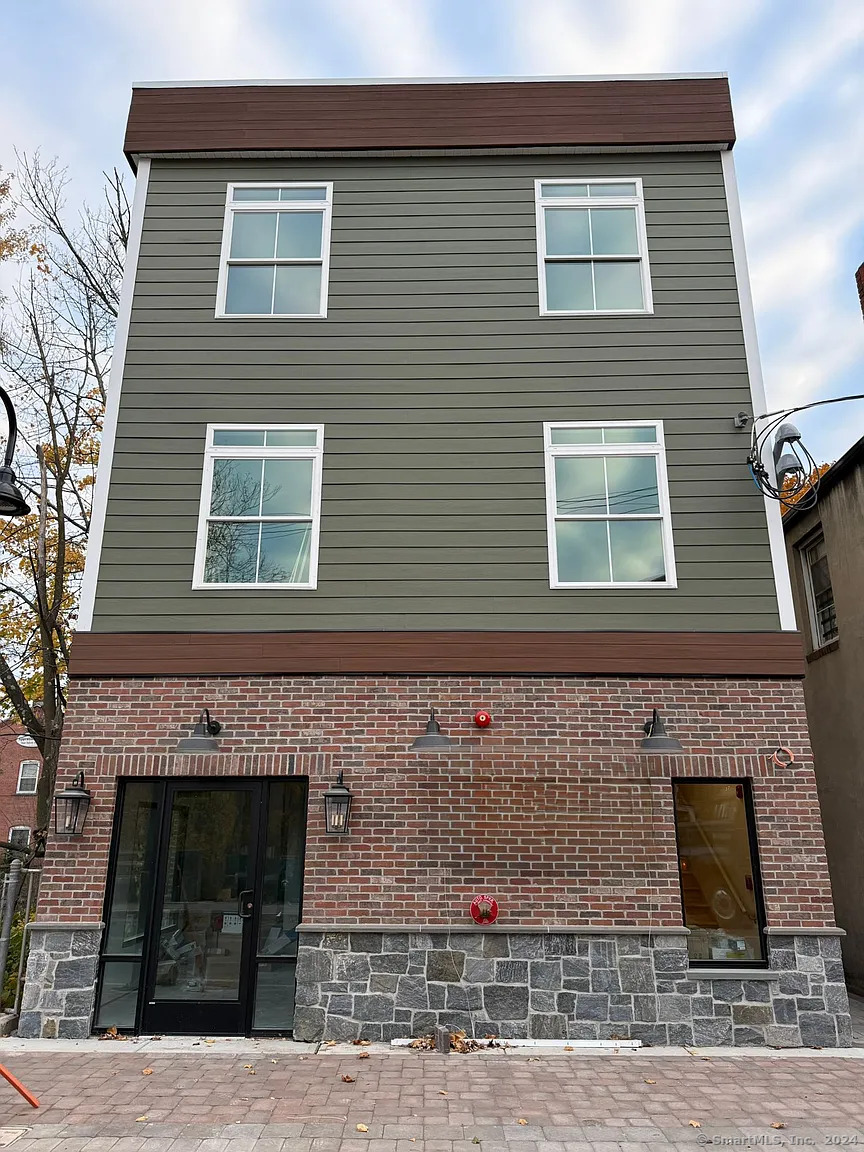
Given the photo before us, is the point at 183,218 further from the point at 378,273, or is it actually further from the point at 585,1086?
the point at 585,1086

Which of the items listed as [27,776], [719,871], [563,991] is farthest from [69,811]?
[27,776]

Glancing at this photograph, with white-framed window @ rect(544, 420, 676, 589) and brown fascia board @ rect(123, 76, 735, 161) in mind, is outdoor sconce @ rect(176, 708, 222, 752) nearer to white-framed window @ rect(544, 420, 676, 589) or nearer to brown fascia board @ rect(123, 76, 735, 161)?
white-framed window @ rect(544, 420, 676, 589)

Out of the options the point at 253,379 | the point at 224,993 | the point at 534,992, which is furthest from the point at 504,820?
the point at 253,379

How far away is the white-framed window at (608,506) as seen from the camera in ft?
23.9

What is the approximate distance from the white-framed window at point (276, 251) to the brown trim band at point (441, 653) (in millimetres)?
3541

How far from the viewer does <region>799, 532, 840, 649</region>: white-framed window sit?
400 inches

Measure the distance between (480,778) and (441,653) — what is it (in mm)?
1157

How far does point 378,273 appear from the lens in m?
8.22

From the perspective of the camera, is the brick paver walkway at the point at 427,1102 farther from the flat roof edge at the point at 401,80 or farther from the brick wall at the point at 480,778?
the flat roof edge at the point at 401,80

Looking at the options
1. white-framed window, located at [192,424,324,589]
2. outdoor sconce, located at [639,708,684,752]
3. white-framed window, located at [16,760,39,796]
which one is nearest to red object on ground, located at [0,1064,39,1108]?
white-framed window, located at [192,424,324,589]

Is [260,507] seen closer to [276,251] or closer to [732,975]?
[276,251]

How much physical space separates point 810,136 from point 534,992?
1315cm

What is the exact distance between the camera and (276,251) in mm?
8391

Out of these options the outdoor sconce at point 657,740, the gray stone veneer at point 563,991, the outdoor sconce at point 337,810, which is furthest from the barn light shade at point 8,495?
the outdoor sconce at point 657,740
